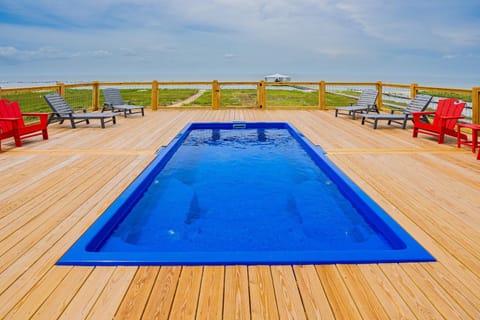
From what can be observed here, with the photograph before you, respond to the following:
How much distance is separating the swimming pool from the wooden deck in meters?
0.10

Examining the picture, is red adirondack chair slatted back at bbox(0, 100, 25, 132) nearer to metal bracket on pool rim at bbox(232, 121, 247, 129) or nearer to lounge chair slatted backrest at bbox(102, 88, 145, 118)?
lounge chair slatted backrest at bbox(102, 88, 145, 118)

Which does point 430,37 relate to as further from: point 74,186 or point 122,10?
point 74,186

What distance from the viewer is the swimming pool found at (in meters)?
2.16

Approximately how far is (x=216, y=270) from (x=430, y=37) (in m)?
18.6

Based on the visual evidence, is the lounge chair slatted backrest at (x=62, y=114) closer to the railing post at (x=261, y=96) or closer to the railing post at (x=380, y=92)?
the railing post at (x=261, y=96)

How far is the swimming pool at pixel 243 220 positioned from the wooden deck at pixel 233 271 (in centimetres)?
10

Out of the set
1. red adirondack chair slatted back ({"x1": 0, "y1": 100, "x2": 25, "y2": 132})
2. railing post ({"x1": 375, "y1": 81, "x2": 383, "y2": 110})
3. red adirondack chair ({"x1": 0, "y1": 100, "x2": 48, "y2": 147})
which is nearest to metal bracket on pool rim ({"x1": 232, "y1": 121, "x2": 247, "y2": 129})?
red adirondack chair ({"x1": 0, "y1": 100, "x2": 48, "y2": 147})

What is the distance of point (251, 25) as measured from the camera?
1563 centimetres

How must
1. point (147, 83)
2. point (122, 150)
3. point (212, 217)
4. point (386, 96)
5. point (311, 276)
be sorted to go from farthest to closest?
point (147, 83) < point (386, 96) < point (122, 150) < point (212, 217) < point (311, 276)

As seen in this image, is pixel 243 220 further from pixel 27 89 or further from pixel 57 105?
pixel 27 89

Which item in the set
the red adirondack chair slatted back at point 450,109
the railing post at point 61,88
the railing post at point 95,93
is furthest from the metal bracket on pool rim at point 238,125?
the railing post at point 95,93

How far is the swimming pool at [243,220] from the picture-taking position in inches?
85.1

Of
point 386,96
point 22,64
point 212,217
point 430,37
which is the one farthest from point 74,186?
point 22,64

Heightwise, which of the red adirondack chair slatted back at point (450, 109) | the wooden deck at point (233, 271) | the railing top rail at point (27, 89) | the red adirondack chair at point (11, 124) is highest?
the railing top rail at point (27, 89)
